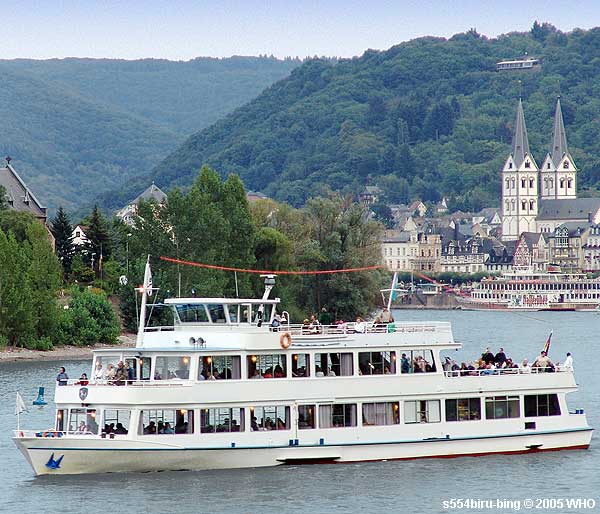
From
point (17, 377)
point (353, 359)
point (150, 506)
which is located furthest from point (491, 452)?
point (17, 377)

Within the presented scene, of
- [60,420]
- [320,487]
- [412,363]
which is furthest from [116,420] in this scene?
[412,363]

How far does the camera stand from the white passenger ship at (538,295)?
610 feet

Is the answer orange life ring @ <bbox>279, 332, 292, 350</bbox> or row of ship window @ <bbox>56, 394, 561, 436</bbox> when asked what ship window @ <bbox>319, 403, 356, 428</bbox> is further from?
orange life ring @ <bbox>279, 332, 292, 350</bbox>

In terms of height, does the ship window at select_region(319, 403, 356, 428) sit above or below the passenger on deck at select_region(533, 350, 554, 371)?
below

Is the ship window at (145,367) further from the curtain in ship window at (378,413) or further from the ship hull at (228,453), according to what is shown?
the curtain in ship window at (378,413)

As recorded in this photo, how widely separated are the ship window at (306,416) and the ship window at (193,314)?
11.2 feet

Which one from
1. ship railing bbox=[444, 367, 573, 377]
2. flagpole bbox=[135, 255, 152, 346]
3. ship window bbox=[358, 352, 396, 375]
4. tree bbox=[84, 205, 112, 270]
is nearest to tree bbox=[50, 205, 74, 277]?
tree bbox=[84, 205, 112, 270]

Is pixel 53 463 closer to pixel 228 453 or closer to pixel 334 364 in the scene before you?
pixel 228 453

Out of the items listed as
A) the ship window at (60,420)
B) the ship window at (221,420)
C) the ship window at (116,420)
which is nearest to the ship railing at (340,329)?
the ship window at (221,420)

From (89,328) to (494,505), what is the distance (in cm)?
4551

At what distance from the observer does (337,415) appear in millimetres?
38156

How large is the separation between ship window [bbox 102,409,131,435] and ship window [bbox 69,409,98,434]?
28cm

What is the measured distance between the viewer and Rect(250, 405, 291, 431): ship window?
3753 cm

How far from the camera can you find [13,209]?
337ft
